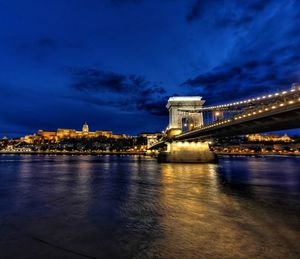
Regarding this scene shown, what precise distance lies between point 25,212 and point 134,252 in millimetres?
7524

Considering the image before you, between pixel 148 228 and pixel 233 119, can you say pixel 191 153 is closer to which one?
pixel 233 119

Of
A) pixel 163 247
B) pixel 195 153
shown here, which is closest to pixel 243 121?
pixel 163 247

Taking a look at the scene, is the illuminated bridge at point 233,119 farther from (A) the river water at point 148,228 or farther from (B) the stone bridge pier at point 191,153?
(A) the river water at point 148,228

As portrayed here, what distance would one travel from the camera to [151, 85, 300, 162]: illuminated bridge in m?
21.6

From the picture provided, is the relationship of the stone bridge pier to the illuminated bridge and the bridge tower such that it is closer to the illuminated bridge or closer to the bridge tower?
Result: the illuminated bridge

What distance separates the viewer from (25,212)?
12039mm

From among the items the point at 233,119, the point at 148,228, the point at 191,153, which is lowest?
the point at 148,228

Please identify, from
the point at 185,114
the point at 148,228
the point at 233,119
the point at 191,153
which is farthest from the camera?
the point at 185,114

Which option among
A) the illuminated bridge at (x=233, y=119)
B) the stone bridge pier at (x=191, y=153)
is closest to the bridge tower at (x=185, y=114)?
the illuminated bridge at (x=233, y=119)

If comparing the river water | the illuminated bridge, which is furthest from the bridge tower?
the river water

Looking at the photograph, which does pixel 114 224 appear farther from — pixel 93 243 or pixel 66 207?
pixel 66 207

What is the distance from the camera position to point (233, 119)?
29.4m

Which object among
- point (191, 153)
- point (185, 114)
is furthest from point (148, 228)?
point (185, 114)

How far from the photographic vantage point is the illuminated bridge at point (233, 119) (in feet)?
70.7
